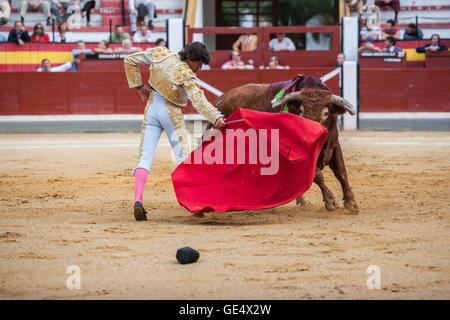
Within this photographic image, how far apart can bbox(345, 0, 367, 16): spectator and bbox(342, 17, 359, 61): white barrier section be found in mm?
2790

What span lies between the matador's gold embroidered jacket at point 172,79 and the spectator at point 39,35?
871 centimetres

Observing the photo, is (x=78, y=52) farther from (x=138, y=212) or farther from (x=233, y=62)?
(x=138, y=212)

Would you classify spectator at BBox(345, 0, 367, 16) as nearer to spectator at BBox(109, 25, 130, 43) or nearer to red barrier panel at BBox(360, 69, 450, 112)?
red barrier panel at BBox(360, 69, 450, 112)

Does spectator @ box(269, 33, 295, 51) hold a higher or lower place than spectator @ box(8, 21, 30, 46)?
lower

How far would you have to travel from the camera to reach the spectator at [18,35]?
11.9 meters

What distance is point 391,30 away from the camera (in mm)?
12188

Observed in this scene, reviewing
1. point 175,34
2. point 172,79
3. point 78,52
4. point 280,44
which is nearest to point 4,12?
point 78,52

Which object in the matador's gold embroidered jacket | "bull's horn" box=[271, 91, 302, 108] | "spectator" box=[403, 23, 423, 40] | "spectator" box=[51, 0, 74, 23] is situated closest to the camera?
the matador's gold embroidered jacket

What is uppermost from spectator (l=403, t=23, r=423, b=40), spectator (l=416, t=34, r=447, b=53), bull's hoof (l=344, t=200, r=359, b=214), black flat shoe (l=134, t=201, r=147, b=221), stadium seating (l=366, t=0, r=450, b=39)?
stadium seating (l=366, t=0, r=450, b=39)

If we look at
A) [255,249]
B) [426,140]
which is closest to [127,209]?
[255,249]

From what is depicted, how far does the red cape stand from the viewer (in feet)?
13.7

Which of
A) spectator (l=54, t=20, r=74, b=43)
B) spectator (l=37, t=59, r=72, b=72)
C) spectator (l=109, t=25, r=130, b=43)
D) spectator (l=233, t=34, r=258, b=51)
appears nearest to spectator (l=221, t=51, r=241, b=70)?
spectator (l=233, t=34, r=258, b=51)

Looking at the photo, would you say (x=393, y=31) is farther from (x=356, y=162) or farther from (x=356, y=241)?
(x=356, y=241)

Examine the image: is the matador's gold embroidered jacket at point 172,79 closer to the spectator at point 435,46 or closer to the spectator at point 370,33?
the spectator at point 435,46
